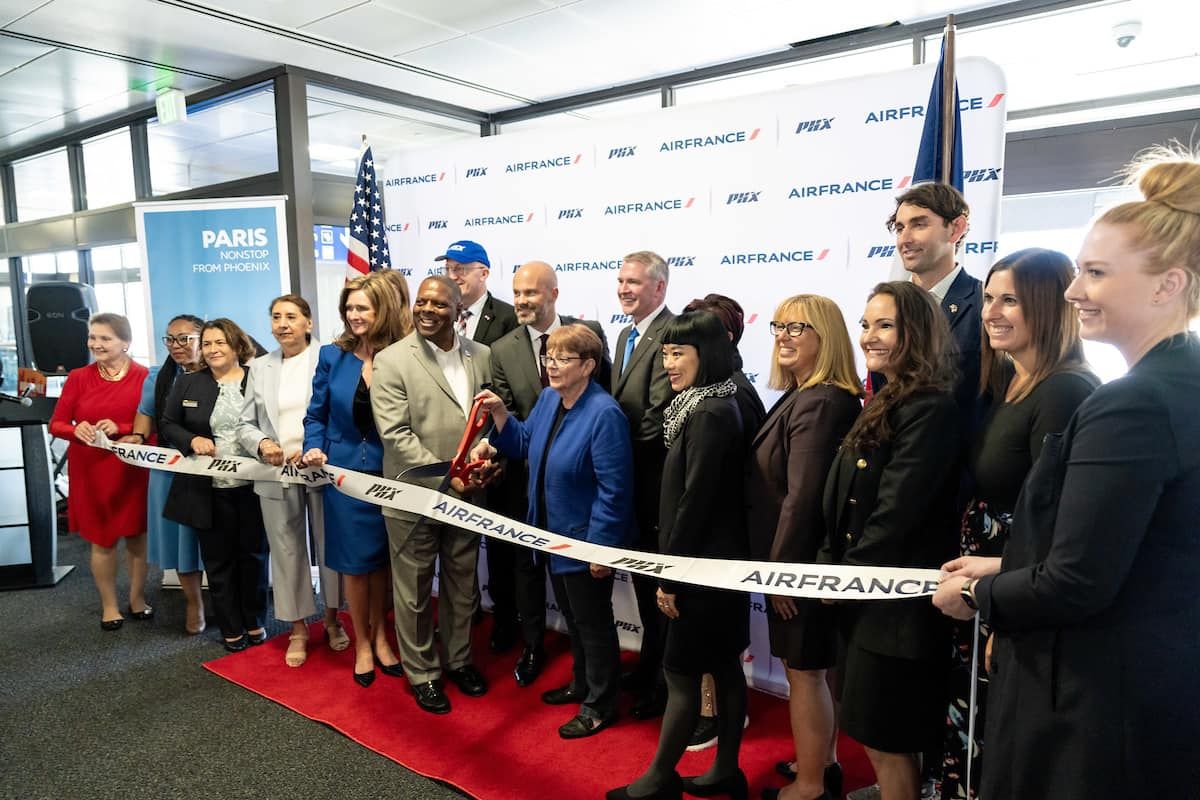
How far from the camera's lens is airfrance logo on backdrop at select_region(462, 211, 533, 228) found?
4.27 metres

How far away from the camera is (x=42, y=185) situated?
328 inches

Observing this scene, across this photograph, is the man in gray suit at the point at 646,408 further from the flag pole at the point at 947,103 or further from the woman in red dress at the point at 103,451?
the woman in red dress at the point at 103,451

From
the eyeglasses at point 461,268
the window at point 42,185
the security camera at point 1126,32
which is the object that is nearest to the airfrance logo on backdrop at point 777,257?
the eyeglasses at point 461,268

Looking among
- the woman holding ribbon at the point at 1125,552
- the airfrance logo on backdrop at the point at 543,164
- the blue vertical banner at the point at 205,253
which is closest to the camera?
the woman holding ribbon at the point at 1125,552

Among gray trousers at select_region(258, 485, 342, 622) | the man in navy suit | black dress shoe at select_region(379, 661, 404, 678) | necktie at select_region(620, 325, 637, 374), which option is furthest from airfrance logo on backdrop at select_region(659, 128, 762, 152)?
black dress shoe at select_region(379, 661, 404, 678)

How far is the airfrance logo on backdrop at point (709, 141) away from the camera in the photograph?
352 centimetres

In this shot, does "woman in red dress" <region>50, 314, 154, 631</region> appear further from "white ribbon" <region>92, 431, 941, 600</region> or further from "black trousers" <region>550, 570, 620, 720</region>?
"black trousers" <region>550, 570, 620, 720</region>

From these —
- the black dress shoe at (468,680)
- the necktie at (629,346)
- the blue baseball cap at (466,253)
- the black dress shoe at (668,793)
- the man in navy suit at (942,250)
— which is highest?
the blue baseball cap at (466,253)

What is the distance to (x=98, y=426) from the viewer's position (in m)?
3.99

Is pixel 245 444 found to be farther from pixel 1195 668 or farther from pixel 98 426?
pixel 1195 668

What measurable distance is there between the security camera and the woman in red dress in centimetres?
591

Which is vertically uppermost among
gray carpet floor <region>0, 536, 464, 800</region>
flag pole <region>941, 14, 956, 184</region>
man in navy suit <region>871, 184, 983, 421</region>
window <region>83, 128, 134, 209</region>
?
window <region>83, 128, 134, 209</region>

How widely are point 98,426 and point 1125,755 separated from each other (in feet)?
14.9

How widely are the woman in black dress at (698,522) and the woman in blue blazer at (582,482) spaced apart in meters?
0.36
